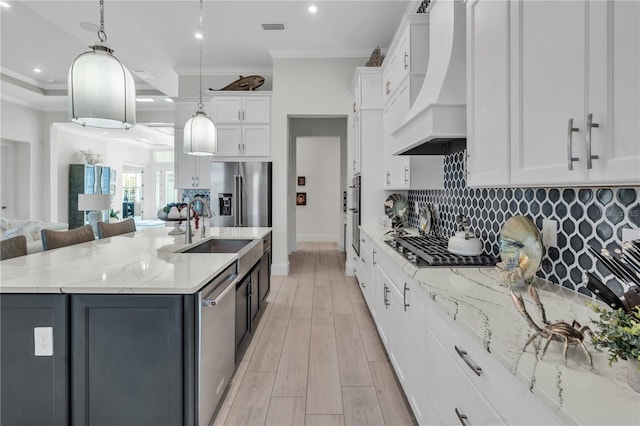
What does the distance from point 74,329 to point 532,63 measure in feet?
6.96

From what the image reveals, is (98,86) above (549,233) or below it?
above

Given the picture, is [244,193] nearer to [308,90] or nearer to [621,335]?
[308,90]

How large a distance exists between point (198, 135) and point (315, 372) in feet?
7.97

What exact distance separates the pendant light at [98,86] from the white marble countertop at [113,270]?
87cm

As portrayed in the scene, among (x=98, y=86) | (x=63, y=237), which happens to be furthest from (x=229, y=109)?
(x=98, y=86)

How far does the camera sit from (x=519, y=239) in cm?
148

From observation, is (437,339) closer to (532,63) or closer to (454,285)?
(454,285)

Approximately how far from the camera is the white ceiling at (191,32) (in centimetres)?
390

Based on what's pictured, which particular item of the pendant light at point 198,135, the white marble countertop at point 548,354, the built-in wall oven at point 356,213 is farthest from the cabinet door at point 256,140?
the white marble countertop at point 548,354

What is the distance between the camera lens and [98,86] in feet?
6.44

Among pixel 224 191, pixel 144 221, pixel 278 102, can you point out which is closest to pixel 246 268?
pixel 224 191

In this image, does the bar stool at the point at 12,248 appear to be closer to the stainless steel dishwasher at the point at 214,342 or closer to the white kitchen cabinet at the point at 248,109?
the stainless steel dishwasher at the point at 214,342

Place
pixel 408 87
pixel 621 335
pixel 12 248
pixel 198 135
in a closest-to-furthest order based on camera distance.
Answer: pixel 621 335
pixel 12 248
pixel 408 87
pixel 198 135

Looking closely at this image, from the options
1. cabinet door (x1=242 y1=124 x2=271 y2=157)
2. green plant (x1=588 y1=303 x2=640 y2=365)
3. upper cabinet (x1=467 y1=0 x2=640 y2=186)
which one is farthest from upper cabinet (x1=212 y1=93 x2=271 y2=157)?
green plant (x1=588 y1=303 x2=640 y2=365)
